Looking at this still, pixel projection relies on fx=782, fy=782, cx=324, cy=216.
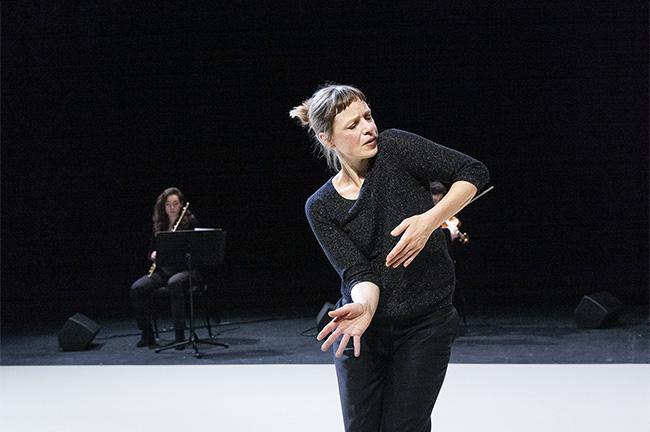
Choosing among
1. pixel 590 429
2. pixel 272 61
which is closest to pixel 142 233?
pixel 272 61

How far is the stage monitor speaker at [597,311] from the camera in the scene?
17.2 feet

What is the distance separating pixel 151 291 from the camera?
5406mm

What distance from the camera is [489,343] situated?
4.92 meters

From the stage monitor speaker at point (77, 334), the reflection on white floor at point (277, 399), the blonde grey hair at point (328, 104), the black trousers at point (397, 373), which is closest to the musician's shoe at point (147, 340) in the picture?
the stage monitor speaker at point (77, 334)

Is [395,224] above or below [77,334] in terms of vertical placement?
above

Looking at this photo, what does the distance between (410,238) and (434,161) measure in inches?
7.8

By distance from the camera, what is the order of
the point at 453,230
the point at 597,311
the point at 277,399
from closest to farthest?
the point at 277,399
the point at 453,230
the point at 597,311

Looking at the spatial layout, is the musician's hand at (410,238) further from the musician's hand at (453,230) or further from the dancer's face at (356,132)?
the musician's hand at (453,230)

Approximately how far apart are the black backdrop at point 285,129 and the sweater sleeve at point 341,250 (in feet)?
16.0

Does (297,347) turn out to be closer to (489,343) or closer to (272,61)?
(489,343)

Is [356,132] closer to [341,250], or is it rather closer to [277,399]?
[341,250]

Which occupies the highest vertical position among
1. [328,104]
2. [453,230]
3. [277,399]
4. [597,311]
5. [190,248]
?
[328,104]

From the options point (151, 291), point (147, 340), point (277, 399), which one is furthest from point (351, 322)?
point (151, 291)

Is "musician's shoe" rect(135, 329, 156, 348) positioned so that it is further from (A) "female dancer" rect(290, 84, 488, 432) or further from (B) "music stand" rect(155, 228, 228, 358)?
(A) "female dancer" rect(290, 84, 488, 432)
